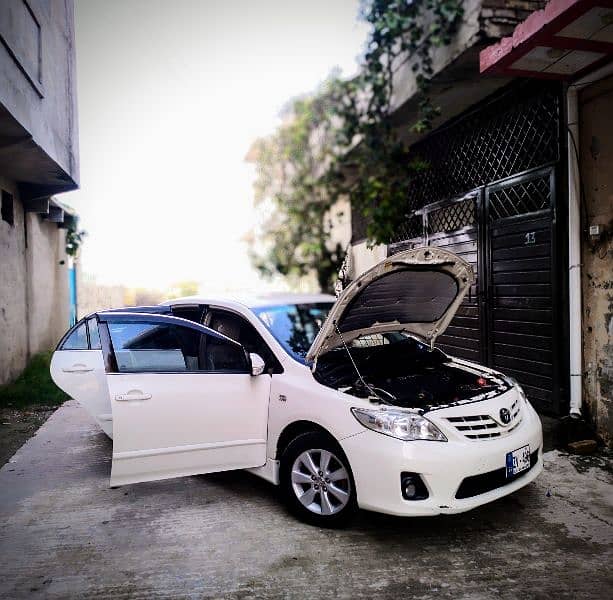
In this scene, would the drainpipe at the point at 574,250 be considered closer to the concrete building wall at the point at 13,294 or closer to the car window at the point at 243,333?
the car window at the point at 243,333

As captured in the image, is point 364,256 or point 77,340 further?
point 364,256

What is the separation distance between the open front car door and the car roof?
1.94 ft

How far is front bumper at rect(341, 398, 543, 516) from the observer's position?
3076 millimetres

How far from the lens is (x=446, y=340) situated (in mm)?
8180

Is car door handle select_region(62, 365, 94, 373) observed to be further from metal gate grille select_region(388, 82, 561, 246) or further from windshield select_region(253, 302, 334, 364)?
metal gate grille select_region(388, 82, 561, 246)

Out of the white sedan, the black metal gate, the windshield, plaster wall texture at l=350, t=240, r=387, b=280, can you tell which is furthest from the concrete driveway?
plaster wall texture at l=350, t=240, r=387, b=280

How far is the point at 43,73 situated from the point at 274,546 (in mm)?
7620

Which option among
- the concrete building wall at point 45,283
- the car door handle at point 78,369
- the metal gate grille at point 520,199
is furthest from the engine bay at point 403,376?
the concrete building wall at point 45,283

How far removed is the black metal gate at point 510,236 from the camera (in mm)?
5883

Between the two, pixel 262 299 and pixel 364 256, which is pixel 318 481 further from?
pixel 364 256

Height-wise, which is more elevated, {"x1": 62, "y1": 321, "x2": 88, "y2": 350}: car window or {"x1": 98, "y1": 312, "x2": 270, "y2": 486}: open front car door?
{"x1": 62, "y1": 321, "x2": 88, "y2": 350}: car window

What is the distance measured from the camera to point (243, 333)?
4391 millimetres

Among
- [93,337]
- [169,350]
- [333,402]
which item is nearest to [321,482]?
[333,402]

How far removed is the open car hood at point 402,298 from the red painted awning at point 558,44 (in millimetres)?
2059
